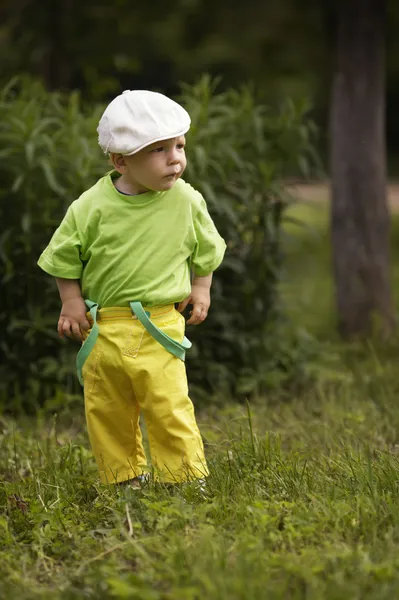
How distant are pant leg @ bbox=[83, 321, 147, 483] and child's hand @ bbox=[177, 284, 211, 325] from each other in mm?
266

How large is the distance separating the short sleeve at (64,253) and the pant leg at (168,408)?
1.19 ft

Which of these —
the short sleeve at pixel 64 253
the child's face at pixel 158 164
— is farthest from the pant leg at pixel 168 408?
the child's face at pixel 158 164

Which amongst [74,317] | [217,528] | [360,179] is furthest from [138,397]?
[360,179]

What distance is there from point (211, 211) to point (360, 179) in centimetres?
214

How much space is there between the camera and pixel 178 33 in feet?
24.5

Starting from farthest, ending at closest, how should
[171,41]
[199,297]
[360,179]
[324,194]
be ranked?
[324,194] → [171,41] → [360,179] → [199,297]

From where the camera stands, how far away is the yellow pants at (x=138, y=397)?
3.73 meters

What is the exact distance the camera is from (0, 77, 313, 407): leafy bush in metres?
5.39

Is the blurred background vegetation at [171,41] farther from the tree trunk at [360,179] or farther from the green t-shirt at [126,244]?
the green t-shirt at [126,244]

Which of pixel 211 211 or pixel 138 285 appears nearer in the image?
pixel 138 285

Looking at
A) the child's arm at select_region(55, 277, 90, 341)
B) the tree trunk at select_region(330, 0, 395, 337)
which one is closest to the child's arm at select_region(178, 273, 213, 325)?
the child's arm at select_region(55, 277, 90, 341)

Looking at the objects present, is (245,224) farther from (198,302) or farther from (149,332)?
(149,332)

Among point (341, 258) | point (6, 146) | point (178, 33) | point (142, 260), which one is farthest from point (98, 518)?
point (178, 33)

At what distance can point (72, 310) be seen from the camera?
149 inches
